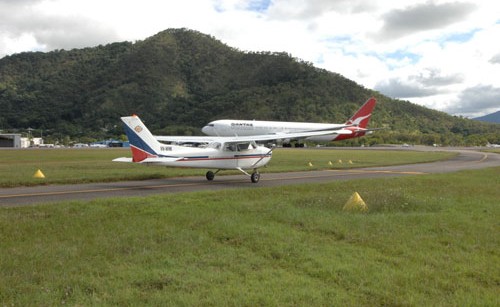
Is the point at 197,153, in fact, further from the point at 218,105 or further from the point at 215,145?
the point at 218,105

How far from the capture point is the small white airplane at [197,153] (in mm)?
18969

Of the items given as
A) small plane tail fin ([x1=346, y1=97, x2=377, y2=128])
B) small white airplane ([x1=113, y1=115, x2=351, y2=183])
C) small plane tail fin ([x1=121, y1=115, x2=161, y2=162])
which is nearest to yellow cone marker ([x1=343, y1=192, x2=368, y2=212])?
small white airplane ([x1=113, y1=115, x2=351, y2=183])

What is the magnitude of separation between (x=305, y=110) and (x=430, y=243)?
129m

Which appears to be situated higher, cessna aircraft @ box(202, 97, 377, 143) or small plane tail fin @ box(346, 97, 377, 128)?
small plane tail fin @ box(346, 97, 377, 128)

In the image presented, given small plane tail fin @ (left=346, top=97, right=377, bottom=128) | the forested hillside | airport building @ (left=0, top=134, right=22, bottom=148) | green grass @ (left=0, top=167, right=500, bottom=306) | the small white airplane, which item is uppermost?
the forested hillside

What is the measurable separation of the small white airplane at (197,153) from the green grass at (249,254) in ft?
20.9

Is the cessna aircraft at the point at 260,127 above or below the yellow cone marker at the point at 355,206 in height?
above

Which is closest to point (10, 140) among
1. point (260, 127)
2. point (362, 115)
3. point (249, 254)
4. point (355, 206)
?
point (260, 127)

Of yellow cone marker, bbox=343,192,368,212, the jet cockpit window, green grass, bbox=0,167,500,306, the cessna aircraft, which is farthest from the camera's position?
the cessna aircraft

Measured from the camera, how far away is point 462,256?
7.51m

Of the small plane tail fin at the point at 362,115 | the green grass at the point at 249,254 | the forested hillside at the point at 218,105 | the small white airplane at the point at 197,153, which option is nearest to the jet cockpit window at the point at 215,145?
the small white airplane at the point at 197,153

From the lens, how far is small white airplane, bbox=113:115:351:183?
18969 mm

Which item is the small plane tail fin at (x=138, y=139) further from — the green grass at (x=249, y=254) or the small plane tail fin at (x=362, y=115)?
the small plane tail fin at (x=362, y=115)

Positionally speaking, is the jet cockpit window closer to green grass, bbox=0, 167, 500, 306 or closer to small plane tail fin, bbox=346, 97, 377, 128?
green grass, bbox=0, 167, 500, 306
